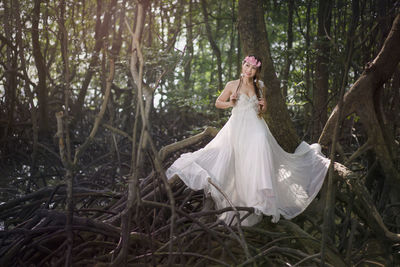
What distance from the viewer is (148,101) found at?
5.71 ft

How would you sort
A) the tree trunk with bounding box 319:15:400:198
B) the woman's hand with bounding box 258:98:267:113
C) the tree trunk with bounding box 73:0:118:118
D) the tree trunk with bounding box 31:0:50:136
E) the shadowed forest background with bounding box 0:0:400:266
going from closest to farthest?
the shadowed forest background with bounding box 0:0:400:266
the tree trunk with bounding box 319:15:400:198
the woman's hand with bounding box 258:98:267:113
the tree trunk with bounding box 31:0:50:136
the tree trunk with bounding box 73:0:118:118

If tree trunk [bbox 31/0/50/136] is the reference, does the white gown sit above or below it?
below

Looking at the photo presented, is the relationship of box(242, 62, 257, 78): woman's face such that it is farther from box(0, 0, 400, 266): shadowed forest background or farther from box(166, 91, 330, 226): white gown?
box(166, 91, 330, 226): white gown

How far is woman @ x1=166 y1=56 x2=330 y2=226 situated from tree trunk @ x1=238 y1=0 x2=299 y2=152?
117mm

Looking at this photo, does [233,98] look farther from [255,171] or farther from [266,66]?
[255,171]

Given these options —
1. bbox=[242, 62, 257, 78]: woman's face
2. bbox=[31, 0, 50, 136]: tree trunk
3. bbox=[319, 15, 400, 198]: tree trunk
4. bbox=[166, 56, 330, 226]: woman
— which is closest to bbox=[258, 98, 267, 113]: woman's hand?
bbox=[166, 56, 330, 226]: woman

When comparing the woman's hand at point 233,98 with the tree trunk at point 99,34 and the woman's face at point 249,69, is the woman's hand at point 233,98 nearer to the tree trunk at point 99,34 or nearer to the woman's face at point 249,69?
the woman's face at point 249,69

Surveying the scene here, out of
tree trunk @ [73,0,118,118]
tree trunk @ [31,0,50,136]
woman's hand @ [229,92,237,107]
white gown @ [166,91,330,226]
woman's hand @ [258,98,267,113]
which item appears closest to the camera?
white gown @ [166,91,330,226]

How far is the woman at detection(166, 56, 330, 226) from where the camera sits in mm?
3410

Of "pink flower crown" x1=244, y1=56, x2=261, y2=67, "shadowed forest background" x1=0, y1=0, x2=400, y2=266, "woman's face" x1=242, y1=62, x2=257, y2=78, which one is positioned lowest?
"shadowed forest background" x1=0, y1=0, x2=400, y2=266

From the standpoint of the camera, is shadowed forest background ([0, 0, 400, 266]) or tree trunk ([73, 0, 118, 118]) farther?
tree trunk ([73, 0, 118, 118])

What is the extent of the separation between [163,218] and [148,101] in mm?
1688

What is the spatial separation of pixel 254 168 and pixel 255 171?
34 millimetres

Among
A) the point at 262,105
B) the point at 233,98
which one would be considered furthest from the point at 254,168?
the point at 233,98
